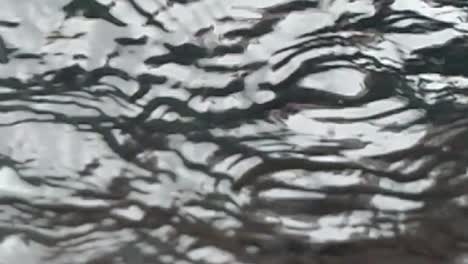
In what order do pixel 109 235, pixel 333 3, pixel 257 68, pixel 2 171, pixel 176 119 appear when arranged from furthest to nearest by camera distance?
pixel 333 3 → pixel 257 68 → pixel 176 119 → pixel 2 171 → pixel 109 235

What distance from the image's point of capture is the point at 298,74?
8.88 ft

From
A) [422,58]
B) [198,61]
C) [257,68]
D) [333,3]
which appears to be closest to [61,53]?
[198,61]

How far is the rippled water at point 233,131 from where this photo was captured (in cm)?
222

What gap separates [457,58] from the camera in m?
2.77

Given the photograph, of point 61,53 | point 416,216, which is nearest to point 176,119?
point 61,53

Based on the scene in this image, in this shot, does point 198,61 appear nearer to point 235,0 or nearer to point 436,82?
point 235,0

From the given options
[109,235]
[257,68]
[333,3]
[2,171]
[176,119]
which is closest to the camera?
[109,235]

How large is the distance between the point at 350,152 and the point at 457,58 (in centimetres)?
54

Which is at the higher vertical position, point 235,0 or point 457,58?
point 235,0

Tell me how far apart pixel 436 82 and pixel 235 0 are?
69cm

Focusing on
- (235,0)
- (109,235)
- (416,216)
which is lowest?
(416,216)

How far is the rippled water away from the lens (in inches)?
87.3

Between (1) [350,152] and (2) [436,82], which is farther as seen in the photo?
(2) [436,82]

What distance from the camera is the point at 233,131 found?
2521 millimetres
